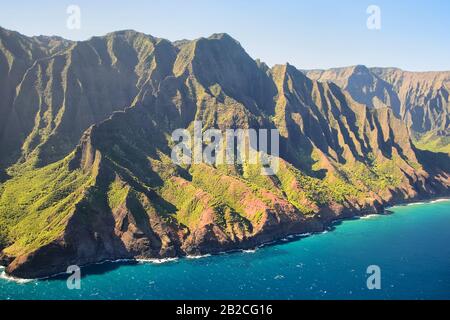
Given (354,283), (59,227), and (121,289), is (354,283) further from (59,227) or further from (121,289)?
(59,227)

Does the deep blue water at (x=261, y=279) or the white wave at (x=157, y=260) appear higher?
the deep blue water at (x=261, y=279)

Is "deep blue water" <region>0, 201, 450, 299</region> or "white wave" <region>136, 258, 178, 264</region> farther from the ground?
"deep blue water" <region>0, 201, 450, 299</region>

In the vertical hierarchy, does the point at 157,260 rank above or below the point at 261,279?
below

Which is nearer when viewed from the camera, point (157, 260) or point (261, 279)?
point (261, 279)

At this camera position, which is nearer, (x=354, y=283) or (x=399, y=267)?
(x=354, y=283)

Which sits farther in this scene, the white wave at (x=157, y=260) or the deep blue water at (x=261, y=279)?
the white wave at (x=157, y=260)

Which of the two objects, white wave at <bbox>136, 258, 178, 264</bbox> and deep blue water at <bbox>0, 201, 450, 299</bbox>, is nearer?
deep blue water at <bbox>0, 201, 450, 299</bbox>
